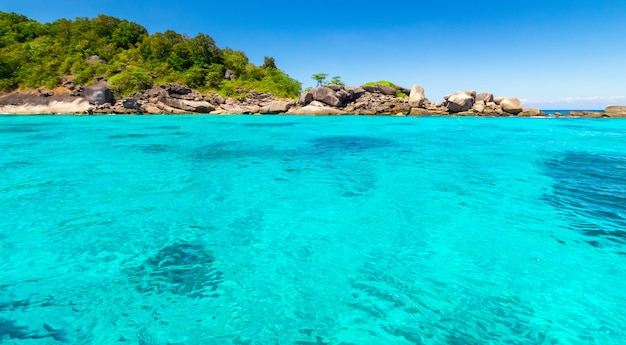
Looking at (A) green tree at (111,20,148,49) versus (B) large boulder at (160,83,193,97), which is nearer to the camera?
(B) large boulder at (160,83,193,97)

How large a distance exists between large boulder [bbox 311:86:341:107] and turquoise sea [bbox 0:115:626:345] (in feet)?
109

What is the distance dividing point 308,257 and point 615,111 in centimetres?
5867

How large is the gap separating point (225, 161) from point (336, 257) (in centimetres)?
776

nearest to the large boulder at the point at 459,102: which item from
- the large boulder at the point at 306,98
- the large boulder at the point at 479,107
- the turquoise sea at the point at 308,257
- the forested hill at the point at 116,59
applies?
the large boulder at the point at 479,107

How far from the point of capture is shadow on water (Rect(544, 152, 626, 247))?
17.8ft

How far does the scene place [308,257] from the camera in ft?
14.7

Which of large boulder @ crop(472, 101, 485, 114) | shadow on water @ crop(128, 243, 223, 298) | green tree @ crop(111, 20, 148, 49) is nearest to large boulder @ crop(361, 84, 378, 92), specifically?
large boulder @ crop(472, 101, 485, 114)

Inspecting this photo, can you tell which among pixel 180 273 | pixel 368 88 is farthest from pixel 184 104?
pixel 180 273

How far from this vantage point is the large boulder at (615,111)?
41.4 meters

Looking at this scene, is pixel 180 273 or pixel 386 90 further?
pixel 386 90

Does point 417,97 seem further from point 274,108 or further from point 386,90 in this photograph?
point 274,108

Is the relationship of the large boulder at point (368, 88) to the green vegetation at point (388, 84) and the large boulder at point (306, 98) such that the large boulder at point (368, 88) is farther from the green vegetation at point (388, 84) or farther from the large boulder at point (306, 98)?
the large boulder at point (306, 98)

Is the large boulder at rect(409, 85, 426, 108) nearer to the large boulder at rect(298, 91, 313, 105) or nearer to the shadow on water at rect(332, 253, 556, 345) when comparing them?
the large boulder at rect(298, 91, 313, 105)

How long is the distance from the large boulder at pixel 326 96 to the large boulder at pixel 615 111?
130 ft
